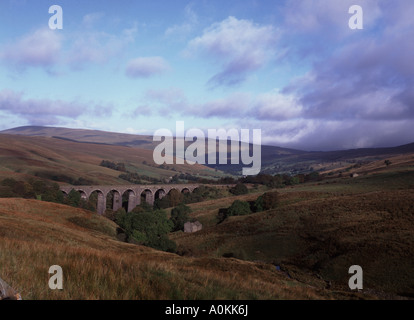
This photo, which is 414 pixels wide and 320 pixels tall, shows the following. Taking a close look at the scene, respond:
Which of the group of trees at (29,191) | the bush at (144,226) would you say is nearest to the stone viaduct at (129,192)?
the group of trees at (29,191)

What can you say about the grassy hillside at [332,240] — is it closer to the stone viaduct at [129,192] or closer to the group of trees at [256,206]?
the group of trees at [256,206]

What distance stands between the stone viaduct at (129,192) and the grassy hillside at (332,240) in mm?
48575

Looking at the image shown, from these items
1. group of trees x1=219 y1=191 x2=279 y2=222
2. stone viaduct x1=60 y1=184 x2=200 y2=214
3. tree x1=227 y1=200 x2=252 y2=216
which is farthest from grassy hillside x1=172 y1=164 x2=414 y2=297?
stone viaduct x1=60 y1=184 x2=200 y2=214

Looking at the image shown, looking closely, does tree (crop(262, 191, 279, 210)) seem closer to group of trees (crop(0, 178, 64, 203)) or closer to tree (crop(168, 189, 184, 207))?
tree (crop(168, 189, 184, 207))

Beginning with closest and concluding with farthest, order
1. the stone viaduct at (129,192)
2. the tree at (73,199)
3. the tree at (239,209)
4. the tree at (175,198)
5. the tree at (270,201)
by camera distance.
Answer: the tree at (270,201)
the tree at (239,209)
the tree at (73,199)
the stone viaduct at (129,192)
the tree at (175,198)

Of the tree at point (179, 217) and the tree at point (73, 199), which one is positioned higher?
the tree at point (73, 199)

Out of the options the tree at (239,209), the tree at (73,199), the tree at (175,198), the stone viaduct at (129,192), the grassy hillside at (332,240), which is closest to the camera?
the grassy hillside at (332,240)

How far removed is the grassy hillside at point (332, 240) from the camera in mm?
28625

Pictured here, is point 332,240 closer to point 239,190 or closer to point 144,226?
point 144,226

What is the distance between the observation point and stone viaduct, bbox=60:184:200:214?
9912 cm

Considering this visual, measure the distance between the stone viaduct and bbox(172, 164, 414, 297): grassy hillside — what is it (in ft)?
159

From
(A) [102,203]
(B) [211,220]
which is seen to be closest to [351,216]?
(B) [211,220]

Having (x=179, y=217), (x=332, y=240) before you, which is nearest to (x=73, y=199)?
(x=179, y=217)
